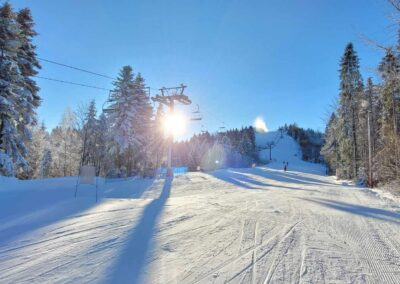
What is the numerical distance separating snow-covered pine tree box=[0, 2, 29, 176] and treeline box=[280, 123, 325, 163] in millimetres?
114385

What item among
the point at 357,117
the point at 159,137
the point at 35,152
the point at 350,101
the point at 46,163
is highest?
the point at 350,101

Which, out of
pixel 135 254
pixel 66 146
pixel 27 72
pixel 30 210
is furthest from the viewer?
pixel 66 146

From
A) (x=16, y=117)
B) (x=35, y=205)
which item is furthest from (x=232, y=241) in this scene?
(x=16, y=117)

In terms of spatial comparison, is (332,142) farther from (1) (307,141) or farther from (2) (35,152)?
(1) (307,141)

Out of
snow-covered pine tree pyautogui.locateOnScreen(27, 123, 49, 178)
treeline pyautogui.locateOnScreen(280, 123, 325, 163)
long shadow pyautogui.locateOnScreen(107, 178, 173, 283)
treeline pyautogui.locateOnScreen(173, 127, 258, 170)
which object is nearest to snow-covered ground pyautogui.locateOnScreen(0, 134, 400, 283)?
long shadow pyautogui.locateOnScreen(107, 178, 173, 283)

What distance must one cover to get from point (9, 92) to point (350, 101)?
28.8m

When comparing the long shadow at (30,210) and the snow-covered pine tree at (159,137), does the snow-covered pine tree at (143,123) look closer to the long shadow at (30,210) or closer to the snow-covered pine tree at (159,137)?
the snow-covered pine tree at (159,137)

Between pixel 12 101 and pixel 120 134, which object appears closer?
pixel 12 101

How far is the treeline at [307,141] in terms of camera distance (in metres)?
126

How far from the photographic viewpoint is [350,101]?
1160 inches

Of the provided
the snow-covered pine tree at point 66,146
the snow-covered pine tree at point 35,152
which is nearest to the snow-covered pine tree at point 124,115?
the snow-covered pine tree at point 35,152

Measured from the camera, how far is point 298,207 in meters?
10.0

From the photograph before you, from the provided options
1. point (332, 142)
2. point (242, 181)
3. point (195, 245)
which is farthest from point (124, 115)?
point (332, 142)

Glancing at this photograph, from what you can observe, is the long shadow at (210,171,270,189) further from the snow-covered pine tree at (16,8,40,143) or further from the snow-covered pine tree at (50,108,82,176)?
the snow-covered pine tree at (50,108,82,176)
